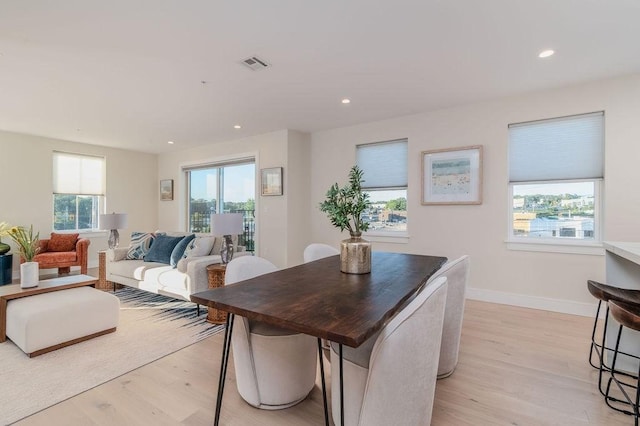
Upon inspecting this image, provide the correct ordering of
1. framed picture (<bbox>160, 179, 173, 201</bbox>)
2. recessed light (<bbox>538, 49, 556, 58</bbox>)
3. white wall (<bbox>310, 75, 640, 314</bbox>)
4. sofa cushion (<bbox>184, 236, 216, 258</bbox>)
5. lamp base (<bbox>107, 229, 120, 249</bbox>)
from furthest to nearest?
1. framed picture (<bbox>160, 179, 173, 201</bbox>)
2. lamp base (<bbox>107, 229, 120, 249</bbox>)
3. sofa cushion (<bbox>184, 236, 216, 258</bbox>)
4. white wall (<bbox>310, 75, 640, 314</bbox>)
5. recessed light (<bbox>538, 49, 556, 58</bbox>)

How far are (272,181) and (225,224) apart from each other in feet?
7.07

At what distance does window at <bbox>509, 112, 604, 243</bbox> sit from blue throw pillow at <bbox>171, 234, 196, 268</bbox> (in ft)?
13.9

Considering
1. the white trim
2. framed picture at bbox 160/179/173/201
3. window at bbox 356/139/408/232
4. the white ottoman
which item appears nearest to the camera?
the white ottoman

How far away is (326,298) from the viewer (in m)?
1.43

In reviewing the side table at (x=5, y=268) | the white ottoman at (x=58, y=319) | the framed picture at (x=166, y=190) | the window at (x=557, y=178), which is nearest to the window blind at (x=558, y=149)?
the window at (x=557, y=178)

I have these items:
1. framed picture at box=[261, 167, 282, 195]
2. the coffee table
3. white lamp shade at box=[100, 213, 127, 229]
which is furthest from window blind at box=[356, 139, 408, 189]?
white lamp shade at box=[100, 213, 127, 229]

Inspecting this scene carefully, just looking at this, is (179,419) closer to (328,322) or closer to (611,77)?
(328,322)

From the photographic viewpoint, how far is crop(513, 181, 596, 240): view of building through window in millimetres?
3393

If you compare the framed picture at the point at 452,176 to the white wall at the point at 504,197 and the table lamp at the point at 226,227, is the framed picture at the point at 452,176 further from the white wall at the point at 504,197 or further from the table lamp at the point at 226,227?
the table lamp at the point at 226,227

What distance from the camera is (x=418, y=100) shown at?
3.79 meters

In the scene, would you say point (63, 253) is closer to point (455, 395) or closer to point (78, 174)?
point (78, 174)

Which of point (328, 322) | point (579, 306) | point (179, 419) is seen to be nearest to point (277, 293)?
point (328, 322)

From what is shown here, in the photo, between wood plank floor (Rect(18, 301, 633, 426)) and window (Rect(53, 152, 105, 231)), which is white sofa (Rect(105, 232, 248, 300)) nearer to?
wood plank floor (Rect(18, 301, 633, 426))

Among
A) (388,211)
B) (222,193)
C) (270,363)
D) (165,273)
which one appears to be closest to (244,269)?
(270,363)
